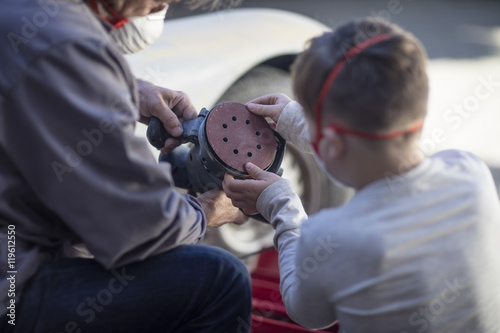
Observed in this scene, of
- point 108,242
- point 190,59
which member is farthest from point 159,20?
point 190,59

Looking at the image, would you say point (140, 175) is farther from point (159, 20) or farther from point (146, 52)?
point (146, 52)

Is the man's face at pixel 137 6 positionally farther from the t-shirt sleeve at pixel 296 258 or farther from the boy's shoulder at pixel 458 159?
the boy's shoulder at pixel 458 159

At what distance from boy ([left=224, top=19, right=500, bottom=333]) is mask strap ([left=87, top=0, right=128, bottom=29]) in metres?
0.46

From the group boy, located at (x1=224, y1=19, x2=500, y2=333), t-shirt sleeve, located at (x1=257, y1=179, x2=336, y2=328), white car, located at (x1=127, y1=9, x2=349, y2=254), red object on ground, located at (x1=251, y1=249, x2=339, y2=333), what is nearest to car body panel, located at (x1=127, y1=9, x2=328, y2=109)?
white car, located at (x1=127, y1=9, x2=349, y2=254)

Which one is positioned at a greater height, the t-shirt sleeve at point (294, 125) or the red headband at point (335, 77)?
the red headband at point (335, 77)

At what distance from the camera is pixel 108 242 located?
1574 mm

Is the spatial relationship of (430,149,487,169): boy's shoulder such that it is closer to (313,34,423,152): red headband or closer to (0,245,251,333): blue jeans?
(313,34,423,152): red headband

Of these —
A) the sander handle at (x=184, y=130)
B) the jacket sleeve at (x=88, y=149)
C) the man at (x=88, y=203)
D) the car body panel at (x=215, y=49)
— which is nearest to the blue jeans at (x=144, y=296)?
the man at (x=88, y=203)

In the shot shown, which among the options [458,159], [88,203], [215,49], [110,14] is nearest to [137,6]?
[110,14]

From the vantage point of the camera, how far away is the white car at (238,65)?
292 cm

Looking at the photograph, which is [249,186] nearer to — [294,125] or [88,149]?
[294,125]

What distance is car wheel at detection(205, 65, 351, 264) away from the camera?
321cm

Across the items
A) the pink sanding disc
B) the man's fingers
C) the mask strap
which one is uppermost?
the mask strap

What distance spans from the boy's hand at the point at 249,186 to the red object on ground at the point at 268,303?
562 millimetres
